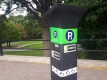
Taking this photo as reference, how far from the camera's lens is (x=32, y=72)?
5020mm

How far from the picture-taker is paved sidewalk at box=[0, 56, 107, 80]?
15.0 feet

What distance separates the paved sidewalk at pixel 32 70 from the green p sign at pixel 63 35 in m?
2.09

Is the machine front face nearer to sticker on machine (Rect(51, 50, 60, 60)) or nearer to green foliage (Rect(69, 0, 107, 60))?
sticker on machine (Rect(51, 50, 60, 60))

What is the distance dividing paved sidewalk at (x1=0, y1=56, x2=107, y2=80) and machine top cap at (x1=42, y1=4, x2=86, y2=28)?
2.34 metres

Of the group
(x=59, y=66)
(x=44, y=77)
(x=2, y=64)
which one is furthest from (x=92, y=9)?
(x=2, y=64)

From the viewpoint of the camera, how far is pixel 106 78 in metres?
4.34

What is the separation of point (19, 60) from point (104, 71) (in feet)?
11.7

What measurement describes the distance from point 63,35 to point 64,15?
14.2 inches

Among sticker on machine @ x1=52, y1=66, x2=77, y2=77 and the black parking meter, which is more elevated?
the black parking meter

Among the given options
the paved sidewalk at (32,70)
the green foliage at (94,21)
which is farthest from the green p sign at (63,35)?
the green foliage at (94,21)

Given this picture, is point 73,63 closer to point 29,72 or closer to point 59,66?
point 59,66

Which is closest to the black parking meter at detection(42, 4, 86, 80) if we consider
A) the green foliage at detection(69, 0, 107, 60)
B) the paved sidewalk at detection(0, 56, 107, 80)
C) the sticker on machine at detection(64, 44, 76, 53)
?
the sticker on machine at detection(64, 44, 76, 53)

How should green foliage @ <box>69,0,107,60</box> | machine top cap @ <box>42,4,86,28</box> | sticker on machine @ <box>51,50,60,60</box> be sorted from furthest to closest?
green foliage @ <box>69,0,107,60</box> → sticker on machine @ <box>51,50,60,60</box> → machine top cap @ <box>42,4,86,28</box>

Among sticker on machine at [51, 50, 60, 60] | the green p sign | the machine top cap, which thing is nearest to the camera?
the machine top cap
